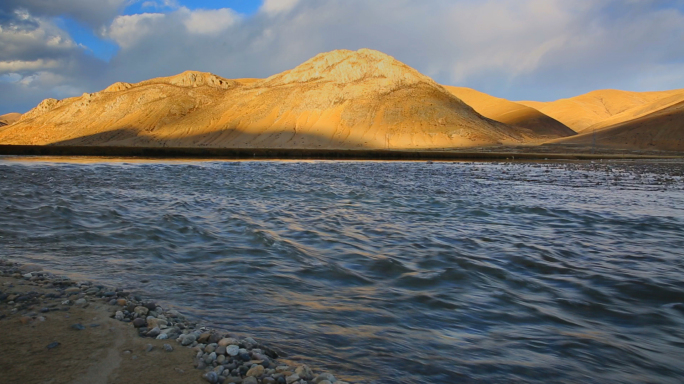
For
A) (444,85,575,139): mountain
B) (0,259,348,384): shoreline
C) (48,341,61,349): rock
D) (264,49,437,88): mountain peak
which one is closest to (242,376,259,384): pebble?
(0,259,348,384): shoreline

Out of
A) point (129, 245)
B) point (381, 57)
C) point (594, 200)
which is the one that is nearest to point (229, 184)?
point (129, 245)

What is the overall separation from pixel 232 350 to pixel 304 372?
0.60 meters

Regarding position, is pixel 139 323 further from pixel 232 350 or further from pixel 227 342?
pixel 232 350

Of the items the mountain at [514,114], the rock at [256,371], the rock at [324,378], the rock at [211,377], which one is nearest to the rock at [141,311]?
the rock at [211,377]

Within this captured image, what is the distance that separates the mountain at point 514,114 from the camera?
140 m

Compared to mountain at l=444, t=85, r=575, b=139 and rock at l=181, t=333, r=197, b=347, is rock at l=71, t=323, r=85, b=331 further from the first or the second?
mountain at l=444, t=85, r=575, b=139

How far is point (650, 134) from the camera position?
79938 millimetres

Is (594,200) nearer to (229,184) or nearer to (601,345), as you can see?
(601,345)

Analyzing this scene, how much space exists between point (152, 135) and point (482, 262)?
97.1 m

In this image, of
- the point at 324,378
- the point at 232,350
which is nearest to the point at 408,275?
the point at 324,378

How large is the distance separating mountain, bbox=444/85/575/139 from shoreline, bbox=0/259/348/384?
127 meters

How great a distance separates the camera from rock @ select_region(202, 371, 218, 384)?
10.3ft

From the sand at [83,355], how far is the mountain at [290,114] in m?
75.0

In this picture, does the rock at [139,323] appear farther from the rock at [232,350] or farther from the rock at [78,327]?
the rock at [232,350]
